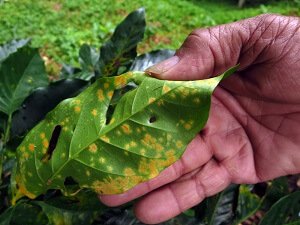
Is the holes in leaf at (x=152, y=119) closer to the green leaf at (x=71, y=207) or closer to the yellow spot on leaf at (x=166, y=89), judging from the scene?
the yellow spot on leaf at (x=166, y=89)

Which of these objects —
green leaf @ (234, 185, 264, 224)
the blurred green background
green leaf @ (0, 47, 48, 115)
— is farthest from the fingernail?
the blurred green background

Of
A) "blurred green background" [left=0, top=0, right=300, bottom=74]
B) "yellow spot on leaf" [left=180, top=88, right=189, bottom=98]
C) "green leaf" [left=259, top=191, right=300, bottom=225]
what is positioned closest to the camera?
"yellow spot on leaf" [left=180, top=88, right=189, bottom=98]

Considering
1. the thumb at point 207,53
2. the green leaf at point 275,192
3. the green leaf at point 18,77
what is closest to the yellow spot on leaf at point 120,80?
the thumb at point 207,53

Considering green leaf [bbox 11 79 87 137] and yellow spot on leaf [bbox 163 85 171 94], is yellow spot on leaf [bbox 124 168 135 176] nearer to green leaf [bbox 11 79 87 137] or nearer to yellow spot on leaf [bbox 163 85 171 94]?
yellow spot on leaf [bbox 163 85 171 94]

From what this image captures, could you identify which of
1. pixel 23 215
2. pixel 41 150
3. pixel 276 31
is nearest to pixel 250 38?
pixel 276 31

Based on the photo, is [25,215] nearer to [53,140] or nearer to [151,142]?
[53,140]

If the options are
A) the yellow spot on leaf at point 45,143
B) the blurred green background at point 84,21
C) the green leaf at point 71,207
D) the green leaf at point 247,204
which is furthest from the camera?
the blurred green background at point 84,21
